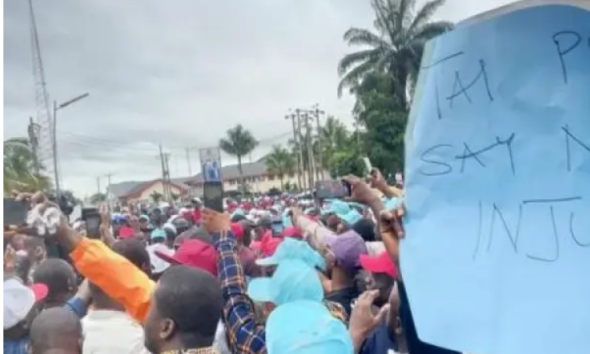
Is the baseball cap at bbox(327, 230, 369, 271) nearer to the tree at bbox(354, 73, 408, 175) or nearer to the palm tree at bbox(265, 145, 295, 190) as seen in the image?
the tree at bbox(354, 73, 408, 175)

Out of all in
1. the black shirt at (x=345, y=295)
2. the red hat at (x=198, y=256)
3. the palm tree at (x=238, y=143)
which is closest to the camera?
the red hat at (x=198, y=256)

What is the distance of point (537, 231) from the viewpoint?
130cm

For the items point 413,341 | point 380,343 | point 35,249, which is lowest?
point 380,343

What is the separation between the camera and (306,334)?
1914 millimetres

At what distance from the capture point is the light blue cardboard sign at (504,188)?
127 centimetres

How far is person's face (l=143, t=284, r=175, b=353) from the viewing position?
1949 mm

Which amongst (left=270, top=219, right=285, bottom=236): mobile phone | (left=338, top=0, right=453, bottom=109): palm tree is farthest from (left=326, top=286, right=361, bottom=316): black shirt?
(left=338, top=0, right=453, bottom=109): palm tree

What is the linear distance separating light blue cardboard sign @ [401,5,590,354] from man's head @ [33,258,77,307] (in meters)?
2.31

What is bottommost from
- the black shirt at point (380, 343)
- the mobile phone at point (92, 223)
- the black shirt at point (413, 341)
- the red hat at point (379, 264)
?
the black shirt at point (380, 343)

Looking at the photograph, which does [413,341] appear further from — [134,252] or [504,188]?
[134,252]

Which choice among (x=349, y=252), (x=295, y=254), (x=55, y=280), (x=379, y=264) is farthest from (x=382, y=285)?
(x=55, y=280)

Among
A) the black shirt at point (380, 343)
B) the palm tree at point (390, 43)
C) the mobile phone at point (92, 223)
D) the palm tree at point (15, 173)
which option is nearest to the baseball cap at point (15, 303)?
the palm tree at point (15, 173)

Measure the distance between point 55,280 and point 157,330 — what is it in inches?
61.4

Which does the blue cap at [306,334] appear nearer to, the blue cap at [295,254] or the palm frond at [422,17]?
the blue cap at [295,254]
